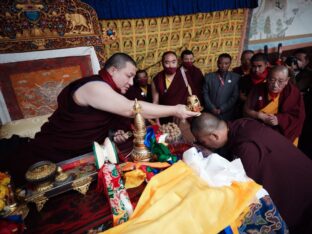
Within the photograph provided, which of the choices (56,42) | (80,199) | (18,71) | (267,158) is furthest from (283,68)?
(18,71)

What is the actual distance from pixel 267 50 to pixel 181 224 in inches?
235

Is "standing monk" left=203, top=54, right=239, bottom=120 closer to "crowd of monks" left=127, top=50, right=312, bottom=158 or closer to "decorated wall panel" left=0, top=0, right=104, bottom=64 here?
"crowd of monks" left=127, top=50, right=312, bottom=158

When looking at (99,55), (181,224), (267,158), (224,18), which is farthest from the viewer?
(224,18)

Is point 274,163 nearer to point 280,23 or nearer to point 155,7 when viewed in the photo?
point 155,7

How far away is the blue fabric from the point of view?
3.31m

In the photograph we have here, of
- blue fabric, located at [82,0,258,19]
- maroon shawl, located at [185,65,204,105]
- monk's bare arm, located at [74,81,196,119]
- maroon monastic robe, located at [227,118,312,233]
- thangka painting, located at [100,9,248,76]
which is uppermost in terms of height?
blue fabric, located at [82,0,258,19]

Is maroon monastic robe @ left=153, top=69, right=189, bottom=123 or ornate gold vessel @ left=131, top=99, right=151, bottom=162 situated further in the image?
maroon monastic robe @ left=153, top=69, right=189, bottom=123

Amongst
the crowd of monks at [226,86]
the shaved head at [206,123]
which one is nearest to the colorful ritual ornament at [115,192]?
the shaved head at [206,123]

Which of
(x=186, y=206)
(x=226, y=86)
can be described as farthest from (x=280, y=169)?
(x=226, y=86)

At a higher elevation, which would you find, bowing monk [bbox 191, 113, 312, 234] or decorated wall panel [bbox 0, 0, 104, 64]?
decorated wall panel [bbox 0, 0, 104, 64]

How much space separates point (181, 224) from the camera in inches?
31.0

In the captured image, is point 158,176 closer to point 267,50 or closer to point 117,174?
point 117,174

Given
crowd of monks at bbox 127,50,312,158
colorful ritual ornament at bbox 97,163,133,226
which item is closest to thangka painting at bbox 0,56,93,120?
crowd of monks at bbox 127,50,312,158

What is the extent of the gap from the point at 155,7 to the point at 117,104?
2.89m
